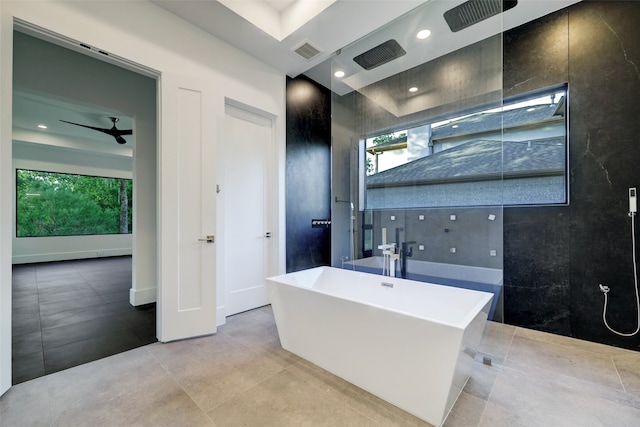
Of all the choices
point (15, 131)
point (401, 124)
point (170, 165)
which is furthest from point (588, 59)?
point (15, 131)

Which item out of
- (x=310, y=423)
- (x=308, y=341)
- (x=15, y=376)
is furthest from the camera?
(x=308, y=341)

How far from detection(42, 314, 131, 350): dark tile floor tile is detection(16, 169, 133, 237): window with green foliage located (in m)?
5.68

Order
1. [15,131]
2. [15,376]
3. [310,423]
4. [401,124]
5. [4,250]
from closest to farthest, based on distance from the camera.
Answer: [310,423], [4,250], [15,376], [401,124], [15,131]

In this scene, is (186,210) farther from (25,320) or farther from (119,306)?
(25,320)

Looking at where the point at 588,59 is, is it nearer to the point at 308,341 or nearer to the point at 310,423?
the point at 308,341

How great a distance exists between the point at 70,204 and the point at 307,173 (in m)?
7.01

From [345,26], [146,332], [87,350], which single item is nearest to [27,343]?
[87,350]

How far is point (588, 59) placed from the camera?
7.70 feet

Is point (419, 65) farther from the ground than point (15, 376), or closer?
farther from the ground

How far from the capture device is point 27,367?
79.0 inches

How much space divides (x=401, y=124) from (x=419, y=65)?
659mm

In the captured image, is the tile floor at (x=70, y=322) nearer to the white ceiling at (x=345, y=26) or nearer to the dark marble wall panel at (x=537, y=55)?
the white ceiling at (x=345, y=26)

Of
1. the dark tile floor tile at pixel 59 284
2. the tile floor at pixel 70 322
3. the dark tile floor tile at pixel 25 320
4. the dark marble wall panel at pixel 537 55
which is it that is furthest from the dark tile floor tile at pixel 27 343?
the dark marble wall panel at pixel 537 55

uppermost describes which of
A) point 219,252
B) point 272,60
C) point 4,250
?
point 272,60
